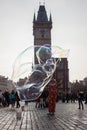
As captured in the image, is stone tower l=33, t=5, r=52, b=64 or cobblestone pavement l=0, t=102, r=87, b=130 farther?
stone tower l=33, t=5, r=52, b=64

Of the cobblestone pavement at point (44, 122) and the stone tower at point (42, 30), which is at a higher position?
the stone tower at point (42, 30)

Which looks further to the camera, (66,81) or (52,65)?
(66,81)

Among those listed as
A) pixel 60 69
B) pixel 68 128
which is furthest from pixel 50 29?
pixel 68 128

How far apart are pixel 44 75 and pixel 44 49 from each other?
1.48 metres

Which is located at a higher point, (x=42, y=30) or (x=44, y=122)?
(x=42, y=30)

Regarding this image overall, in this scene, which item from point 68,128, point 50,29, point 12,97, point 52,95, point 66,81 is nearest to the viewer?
point 68,128

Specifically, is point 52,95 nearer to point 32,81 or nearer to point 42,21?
point 32,81

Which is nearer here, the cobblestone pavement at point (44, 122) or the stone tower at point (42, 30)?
the cobblestone pavement at point (44, 122)

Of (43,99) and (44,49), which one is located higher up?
(44,49)

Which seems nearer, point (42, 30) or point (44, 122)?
point (44, 122)

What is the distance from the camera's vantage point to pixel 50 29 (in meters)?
129

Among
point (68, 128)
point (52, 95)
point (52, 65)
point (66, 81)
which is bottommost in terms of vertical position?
point (68, 128)

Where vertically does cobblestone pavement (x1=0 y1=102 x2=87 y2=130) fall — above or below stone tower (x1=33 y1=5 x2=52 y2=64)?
below

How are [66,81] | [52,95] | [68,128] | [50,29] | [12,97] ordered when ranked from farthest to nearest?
[66,81], [50,29], [12,97], [52,95], [68,128]
